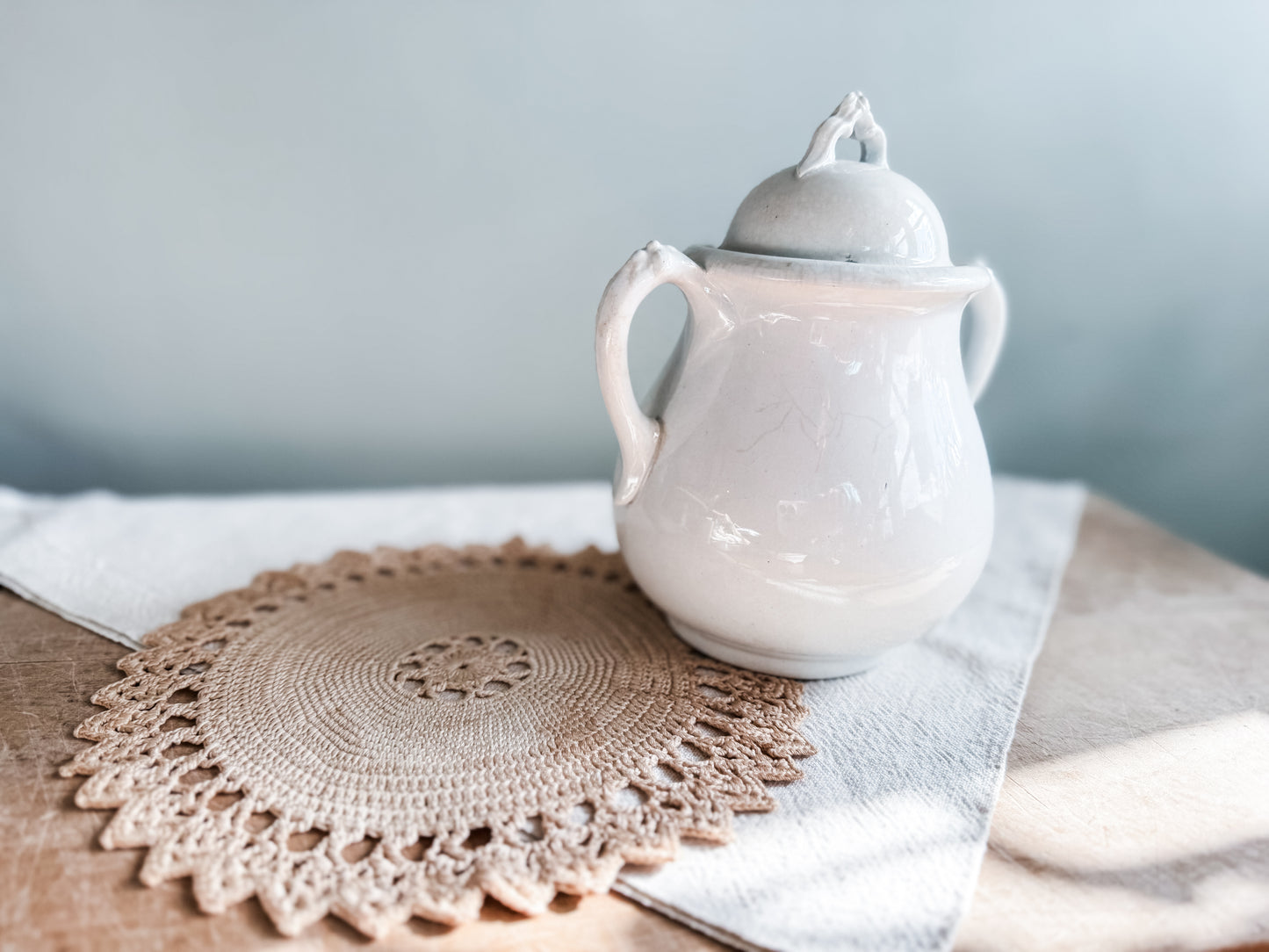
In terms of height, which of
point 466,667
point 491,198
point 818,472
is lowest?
point 466,667

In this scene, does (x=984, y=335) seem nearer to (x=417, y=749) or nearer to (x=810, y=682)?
(x=810, y=682)

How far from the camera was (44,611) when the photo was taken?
588mm

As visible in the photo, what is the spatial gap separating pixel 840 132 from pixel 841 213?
0.19ft

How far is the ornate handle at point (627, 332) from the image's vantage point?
458 mm

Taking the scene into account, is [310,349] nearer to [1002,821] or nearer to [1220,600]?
[1002,821]

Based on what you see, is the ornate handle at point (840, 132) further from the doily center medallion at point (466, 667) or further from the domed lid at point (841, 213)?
the doily center medallion at point (466, 667)

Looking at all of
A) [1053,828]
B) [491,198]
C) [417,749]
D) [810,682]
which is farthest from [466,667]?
[491,198]

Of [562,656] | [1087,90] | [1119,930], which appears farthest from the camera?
[1087,90]

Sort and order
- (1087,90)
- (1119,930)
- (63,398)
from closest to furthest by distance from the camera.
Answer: (1119,930), (63,398), (1087,90)

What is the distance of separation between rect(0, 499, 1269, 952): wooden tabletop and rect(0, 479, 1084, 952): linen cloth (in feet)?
0.05

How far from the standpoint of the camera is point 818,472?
450 mm

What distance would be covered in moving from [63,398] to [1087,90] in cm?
118

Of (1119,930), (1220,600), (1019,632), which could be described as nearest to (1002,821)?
(1119,930)

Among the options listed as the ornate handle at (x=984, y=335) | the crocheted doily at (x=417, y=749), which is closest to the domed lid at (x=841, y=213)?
the ornate handle at (x=984, y=335)
